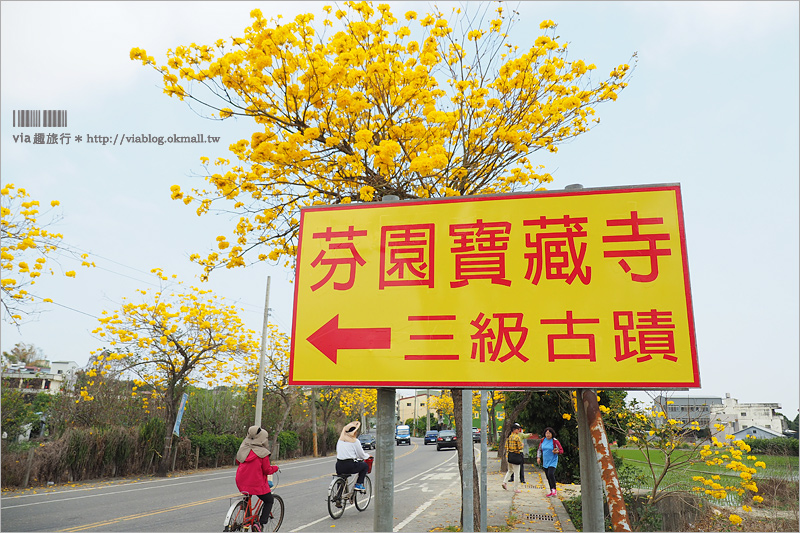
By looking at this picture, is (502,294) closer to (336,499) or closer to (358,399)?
(336,499)

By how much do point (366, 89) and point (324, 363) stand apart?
4349mm

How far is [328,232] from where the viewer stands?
3.55 meters

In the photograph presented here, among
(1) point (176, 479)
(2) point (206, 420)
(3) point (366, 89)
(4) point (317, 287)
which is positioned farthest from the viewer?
(2) point (206, 420)

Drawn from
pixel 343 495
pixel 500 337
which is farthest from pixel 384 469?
pixel 343 495

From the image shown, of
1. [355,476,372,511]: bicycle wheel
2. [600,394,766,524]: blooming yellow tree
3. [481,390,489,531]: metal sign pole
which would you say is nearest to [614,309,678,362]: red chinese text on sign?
[481,390,489,531]: metal sign pole

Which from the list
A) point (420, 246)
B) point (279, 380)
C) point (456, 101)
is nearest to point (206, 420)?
point (279, 380)

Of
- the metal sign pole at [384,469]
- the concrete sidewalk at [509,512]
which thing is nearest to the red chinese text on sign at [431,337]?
the metal sign pole at [384,469]

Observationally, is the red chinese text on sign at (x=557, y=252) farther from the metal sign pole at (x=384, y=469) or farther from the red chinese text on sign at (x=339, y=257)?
the metal sign pole at (x=384, y=469)

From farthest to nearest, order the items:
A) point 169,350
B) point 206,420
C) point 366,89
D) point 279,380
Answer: point 279,380 → point 206,420 → point 169,350 → point 366,89

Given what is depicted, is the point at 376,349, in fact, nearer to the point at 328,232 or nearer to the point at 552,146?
the point at 328,232

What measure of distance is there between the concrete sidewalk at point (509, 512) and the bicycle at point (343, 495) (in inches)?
48.7

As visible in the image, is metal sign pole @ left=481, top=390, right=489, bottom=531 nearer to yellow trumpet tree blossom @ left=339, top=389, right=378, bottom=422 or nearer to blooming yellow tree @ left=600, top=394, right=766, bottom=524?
blooming yellow tree @ left=600, top=394, right=766, bottom=524

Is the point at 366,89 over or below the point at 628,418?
over

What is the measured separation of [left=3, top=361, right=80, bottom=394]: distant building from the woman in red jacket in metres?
14.1
